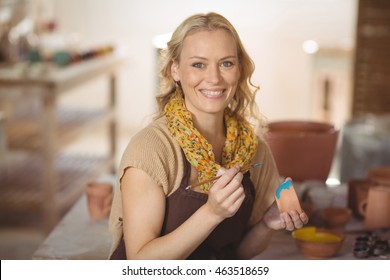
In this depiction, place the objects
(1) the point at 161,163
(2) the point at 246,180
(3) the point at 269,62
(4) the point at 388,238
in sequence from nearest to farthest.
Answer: (1) the point at 161,163 < (2) the point at 246,180 < (4) the point at 388,238 < (3) the point at 269,62

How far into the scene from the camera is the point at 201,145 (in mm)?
1107

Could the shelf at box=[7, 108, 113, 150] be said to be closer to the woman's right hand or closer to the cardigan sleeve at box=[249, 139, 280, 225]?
the cardigan sleeve at box=[249, 139, 280, 225]

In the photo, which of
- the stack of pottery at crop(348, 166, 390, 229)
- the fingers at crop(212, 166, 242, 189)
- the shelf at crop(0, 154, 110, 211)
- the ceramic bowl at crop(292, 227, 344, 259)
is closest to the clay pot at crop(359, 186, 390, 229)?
the stack of pottery at crop(348, 166, 390, 229)

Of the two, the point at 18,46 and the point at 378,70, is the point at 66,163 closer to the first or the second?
the point at 18,46

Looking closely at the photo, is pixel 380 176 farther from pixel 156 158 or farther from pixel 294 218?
pixel 156 158

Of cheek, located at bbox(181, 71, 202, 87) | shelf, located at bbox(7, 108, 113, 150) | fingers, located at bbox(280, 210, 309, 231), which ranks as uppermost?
cheek, located at bbox(181, 71, 202, 87)

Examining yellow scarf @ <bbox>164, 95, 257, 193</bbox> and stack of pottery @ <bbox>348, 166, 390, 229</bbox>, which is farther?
stack of pottery @ <bbox>348, 166, 390, 229</bbox>

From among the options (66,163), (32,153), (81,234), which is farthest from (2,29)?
(81,234)

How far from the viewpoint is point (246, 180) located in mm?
1204

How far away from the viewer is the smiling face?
1.07 meters

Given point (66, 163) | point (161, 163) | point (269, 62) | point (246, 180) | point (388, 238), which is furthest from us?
point (269, 62)

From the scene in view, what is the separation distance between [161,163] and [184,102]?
133 millimetres

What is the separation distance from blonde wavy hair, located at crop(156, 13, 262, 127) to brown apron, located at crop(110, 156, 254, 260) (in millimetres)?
125

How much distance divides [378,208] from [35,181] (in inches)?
81.5
